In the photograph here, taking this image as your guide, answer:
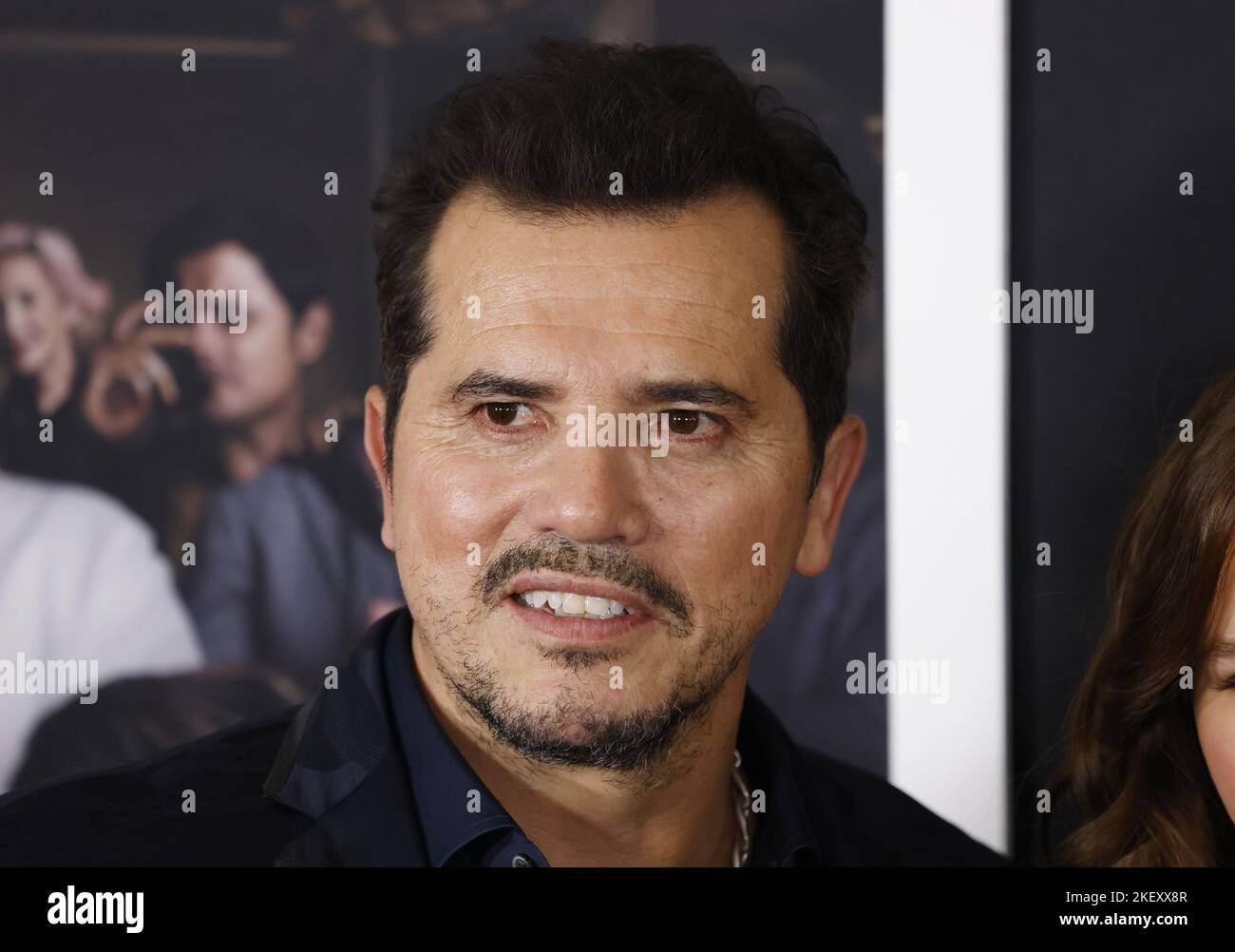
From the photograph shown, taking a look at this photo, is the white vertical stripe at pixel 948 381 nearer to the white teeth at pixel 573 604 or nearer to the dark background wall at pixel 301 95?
the dark background wall at pixel 301 95

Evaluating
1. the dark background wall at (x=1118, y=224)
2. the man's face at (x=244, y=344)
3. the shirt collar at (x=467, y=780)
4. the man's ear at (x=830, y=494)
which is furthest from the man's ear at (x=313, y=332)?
the dark background wall at (x=1118, y=224)

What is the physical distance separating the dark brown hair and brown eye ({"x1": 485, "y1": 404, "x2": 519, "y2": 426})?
0.36ft

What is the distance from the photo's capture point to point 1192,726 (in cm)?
160

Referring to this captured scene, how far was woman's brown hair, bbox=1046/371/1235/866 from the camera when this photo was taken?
153 centimetres

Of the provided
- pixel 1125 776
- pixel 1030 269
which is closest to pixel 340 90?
pixel 1030 269

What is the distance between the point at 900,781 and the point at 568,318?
847 millimetres

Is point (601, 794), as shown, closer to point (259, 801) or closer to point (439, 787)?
point (439, 787)

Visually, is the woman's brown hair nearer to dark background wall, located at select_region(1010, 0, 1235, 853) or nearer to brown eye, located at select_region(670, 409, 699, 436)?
dark background wall, located at select_region(1010, 0, 1235, 853)

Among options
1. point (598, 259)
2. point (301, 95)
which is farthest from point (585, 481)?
point (301, 95)

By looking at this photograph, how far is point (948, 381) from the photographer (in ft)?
5.86

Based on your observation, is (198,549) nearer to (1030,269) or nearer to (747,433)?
(747,433)

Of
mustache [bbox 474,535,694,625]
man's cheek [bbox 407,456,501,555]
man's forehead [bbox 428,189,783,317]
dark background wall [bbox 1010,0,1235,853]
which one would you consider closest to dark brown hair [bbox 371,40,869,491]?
man's forehead [bbox 428,189,783,317]

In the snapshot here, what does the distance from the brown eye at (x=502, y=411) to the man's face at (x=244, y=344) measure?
0.40 metres

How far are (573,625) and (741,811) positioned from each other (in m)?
0.38
